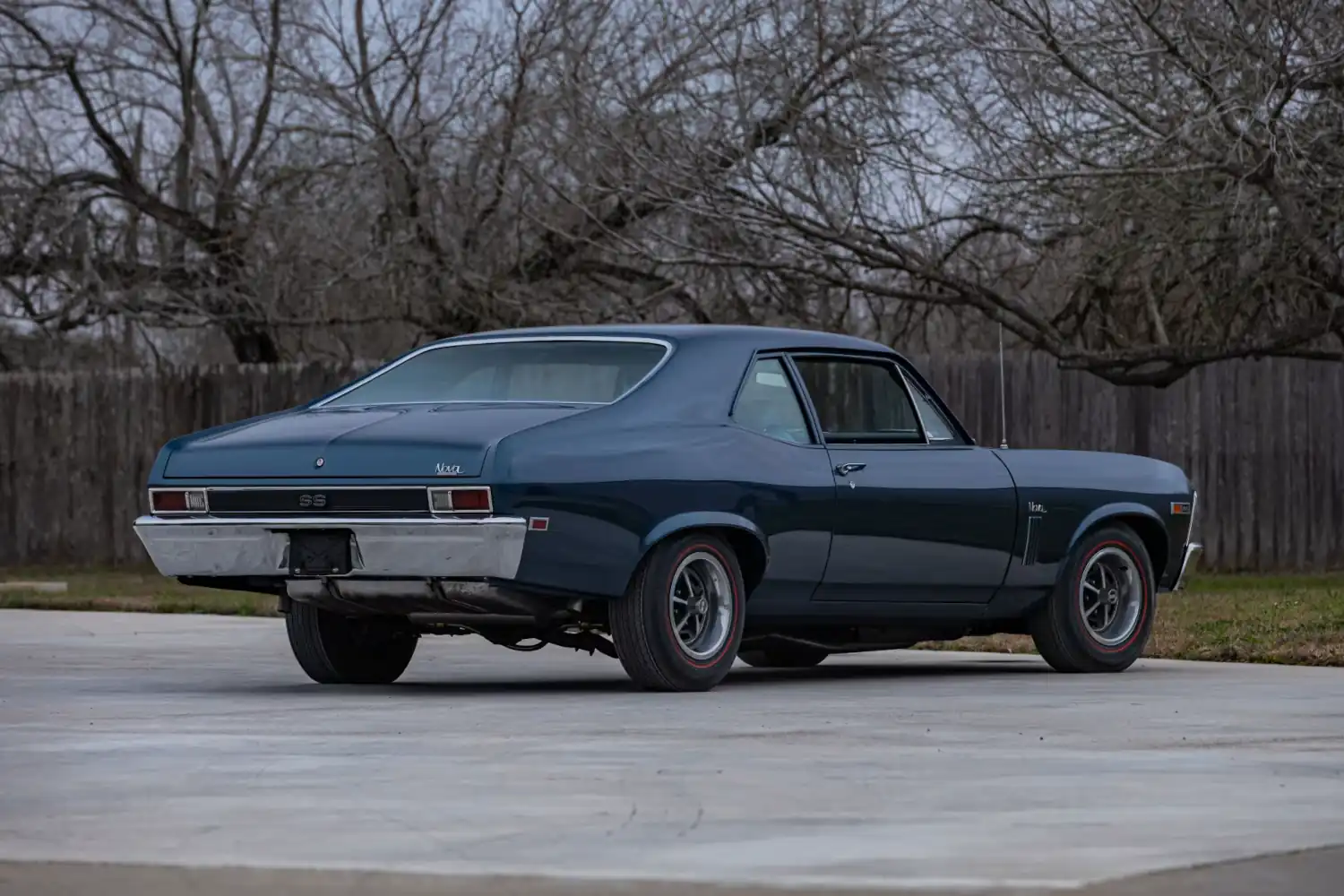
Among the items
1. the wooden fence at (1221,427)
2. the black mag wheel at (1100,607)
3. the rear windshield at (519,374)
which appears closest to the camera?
the rear windshield at (519,374)

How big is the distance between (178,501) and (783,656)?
3.65 metres

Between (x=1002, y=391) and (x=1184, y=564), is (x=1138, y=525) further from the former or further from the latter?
(x=1002, y=391)

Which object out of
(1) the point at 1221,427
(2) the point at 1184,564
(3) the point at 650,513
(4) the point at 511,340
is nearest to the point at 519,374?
(4) the point at 511,340

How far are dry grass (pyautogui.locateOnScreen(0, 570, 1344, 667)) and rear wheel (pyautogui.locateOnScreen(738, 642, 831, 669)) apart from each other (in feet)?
5.16

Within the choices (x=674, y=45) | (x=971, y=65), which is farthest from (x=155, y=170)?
(x=971, y=65)

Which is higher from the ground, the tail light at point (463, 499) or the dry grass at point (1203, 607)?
the tail light at point (463, 499)

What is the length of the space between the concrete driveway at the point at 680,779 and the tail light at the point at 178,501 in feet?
2.61

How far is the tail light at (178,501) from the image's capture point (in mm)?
11242

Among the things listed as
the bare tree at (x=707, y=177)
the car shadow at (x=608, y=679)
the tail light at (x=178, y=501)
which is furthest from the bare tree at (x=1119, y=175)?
the tail light at (x=178, y=501)

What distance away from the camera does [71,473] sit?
26719mm

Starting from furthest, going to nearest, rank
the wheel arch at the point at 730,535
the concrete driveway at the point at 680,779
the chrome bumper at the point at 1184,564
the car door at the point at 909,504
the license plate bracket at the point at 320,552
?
the chrome bumper at the point at 1184,564 < the car door at the point at 909,504 < the wheel arch at the point at 730,535 < the license plate bracket at the point at 320,552 < the concrete driveway at the point at 680,779

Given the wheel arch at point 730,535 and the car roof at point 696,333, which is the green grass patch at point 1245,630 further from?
the wheel arch at point 730,535

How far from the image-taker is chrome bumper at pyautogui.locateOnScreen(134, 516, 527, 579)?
34.8 feet

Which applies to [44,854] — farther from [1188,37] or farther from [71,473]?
[71,473]
